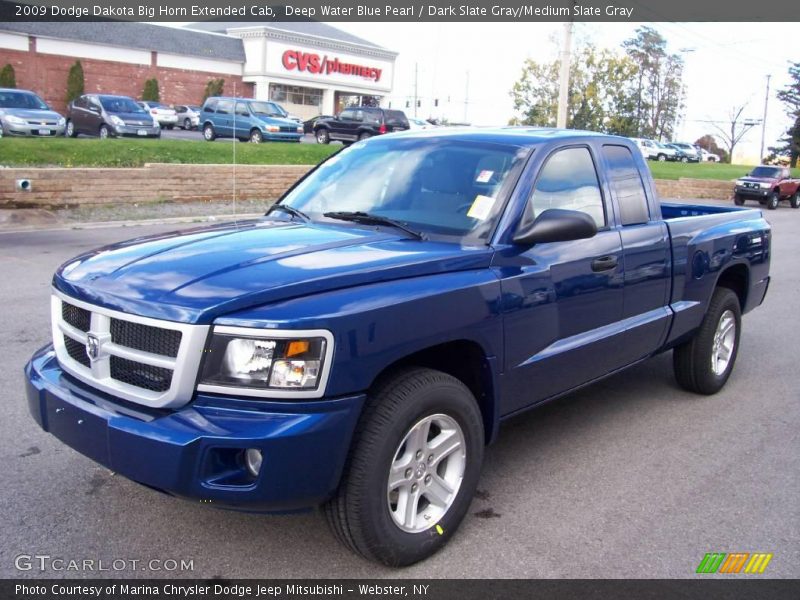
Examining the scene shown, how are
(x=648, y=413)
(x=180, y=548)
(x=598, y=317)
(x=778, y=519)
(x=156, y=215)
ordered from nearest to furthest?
(x=180, y=548) < (x=778, y=519) < (x=598, y=317) < (x=648, y=413) < (x=156, y=215)

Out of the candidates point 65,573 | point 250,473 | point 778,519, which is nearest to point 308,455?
point 250,473

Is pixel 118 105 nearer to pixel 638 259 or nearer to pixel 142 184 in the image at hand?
pixel 142 184

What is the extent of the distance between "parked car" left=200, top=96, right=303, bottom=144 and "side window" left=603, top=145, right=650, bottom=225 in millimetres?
28208

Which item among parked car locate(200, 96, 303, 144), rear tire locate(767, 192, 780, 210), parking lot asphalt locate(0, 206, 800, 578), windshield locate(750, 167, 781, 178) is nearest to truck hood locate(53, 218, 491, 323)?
parking lot asphalt locate(0, 206, 800, 578)

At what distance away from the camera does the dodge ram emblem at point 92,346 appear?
10.9ft

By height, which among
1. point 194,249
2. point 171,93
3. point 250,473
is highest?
point 171,93

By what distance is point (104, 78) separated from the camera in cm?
5284

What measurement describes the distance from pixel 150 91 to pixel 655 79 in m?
47.8

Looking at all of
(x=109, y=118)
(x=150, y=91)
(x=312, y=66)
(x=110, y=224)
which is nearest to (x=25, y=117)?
(x=109, y=118)

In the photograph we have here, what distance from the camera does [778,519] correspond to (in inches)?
162

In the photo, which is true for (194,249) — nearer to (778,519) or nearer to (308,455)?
(308,455)

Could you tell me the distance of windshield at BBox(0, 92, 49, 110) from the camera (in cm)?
2419

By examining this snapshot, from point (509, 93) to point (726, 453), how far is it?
55896 mm

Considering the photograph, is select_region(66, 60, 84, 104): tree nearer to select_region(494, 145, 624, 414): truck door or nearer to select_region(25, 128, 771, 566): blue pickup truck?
select_region(25, 128, 771, 566): blue pickup truck
